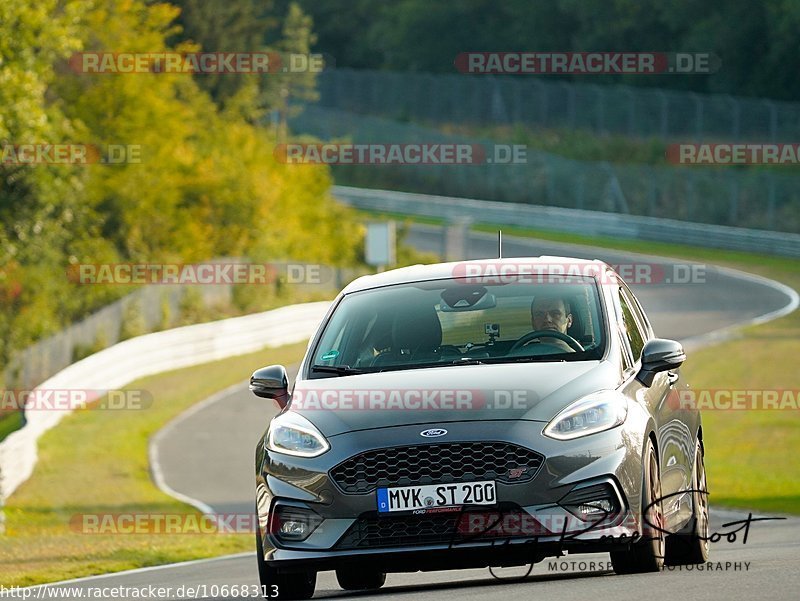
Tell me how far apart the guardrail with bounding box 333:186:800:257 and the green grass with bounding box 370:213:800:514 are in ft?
22.8

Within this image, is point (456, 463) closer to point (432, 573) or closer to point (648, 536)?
point (648, 536)

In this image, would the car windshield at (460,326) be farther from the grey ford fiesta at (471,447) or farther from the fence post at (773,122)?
the fence post at (773,122)

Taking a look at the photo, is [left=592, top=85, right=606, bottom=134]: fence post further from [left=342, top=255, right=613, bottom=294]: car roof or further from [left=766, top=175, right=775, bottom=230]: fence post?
[left=342, top=255, right=613, bottom=294]: car roof

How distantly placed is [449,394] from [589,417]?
706mm

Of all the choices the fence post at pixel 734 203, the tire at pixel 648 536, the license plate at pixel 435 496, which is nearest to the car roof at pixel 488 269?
the tire at pixel 648 536

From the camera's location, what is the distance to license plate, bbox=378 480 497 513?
8.01 metres

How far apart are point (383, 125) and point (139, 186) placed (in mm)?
25226

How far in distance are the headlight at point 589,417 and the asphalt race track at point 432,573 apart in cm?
77

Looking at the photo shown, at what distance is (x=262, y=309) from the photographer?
148 ft

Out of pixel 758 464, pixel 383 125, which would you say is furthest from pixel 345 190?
pixel 758 464

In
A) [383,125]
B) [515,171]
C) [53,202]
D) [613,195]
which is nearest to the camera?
[53,202]

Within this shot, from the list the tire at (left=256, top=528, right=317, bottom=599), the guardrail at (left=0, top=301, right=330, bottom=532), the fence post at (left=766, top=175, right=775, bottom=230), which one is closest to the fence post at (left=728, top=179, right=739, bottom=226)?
the fence post at (left=766, top=175, right=775, bottom=230)

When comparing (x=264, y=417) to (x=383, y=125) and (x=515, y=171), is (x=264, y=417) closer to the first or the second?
(x=515, y=171)

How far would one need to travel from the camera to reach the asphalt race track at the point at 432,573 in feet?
26.7
